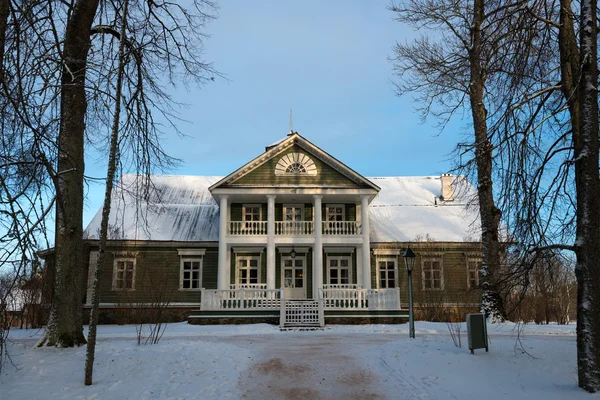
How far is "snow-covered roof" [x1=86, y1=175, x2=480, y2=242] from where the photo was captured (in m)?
24.3

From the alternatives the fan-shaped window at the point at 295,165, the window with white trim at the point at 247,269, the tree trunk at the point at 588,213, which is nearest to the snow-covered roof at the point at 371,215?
the window with white trim at the point at 247,269

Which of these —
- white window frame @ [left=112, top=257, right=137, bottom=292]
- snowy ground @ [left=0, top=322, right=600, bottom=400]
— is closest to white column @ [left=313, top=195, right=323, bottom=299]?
white window frame @ [left=112, top=257, right=137, bottom=292]

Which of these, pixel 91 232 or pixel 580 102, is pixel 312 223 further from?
pixel 580 102

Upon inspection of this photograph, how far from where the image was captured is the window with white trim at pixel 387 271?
24516mm

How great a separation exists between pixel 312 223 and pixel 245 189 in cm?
384

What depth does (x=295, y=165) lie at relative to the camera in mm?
23547

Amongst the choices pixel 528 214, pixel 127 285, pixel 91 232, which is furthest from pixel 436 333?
pixel 91 232

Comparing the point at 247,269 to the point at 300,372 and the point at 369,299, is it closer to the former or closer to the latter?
the point at 369,299

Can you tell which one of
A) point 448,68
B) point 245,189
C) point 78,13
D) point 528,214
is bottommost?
point 528,214

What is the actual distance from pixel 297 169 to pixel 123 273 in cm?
976

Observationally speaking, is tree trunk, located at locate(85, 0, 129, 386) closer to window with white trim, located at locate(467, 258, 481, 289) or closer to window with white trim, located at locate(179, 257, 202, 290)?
window with white trim, located at locate(179, 257, 202, 290)

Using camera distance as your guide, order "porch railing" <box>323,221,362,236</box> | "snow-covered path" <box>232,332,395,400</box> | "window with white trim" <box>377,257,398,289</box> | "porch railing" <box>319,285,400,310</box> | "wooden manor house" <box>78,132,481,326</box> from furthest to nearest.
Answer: "window with white trim" <box>377,257,398,289</box> < "porch railing" <box>323,221,362,236</box> < "wooden manor house" <box>78,132,481,326</box> < "porch railing" <box>319,285,400,310</box> < "snow-covered path" <box>232,332,395,400</box>

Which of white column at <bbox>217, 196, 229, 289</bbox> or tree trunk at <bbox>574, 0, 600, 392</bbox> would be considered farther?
white column at <bbox>217, 196, 229, 289</bbox>

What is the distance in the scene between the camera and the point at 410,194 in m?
29.5
